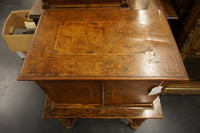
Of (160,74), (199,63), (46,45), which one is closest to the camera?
(160,74)

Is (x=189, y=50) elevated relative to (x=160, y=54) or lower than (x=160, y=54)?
lower

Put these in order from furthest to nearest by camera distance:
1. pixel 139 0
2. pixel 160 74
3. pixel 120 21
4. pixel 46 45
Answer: pixel 139 0 → pixel 120 21 → pixel 46 45 → pixel 160 74

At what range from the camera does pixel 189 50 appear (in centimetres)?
109

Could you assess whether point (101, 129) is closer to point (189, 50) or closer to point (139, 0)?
point (189, 50)

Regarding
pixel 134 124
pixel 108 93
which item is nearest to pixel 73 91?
pixel 108 93

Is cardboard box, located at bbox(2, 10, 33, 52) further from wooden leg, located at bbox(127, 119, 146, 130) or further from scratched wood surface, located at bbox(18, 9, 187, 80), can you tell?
wooden leg, located at bbox(127, 119, 146, 130)

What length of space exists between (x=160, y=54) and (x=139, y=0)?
21.1 inches

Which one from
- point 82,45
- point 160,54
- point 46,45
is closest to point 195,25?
point 160,54

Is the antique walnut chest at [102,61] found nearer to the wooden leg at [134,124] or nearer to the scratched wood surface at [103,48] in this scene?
the scratched wood surface at [103,48]

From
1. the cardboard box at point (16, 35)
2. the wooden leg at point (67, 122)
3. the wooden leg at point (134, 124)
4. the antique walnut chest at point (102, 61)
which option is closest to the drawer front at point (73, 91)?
the antique walnut chest at point (102, 61)

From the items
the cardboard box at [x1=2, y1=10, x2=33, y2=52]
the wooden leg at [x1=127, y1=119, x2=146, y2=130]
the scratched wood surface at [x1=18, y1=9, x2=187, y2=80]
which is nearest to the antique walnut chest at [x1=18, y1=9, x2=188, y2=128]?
the scratched wood surface at [x1=18, y1=9, x2=187, y2=80]

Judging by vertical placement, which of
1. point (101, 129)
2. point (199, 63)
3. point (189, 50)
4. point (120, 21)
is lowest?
→ point (101, 129)

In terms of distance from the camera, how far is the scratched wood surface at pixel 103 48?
67 cm

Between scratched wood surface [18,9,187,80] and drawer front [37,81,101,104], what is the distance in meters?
0.09
